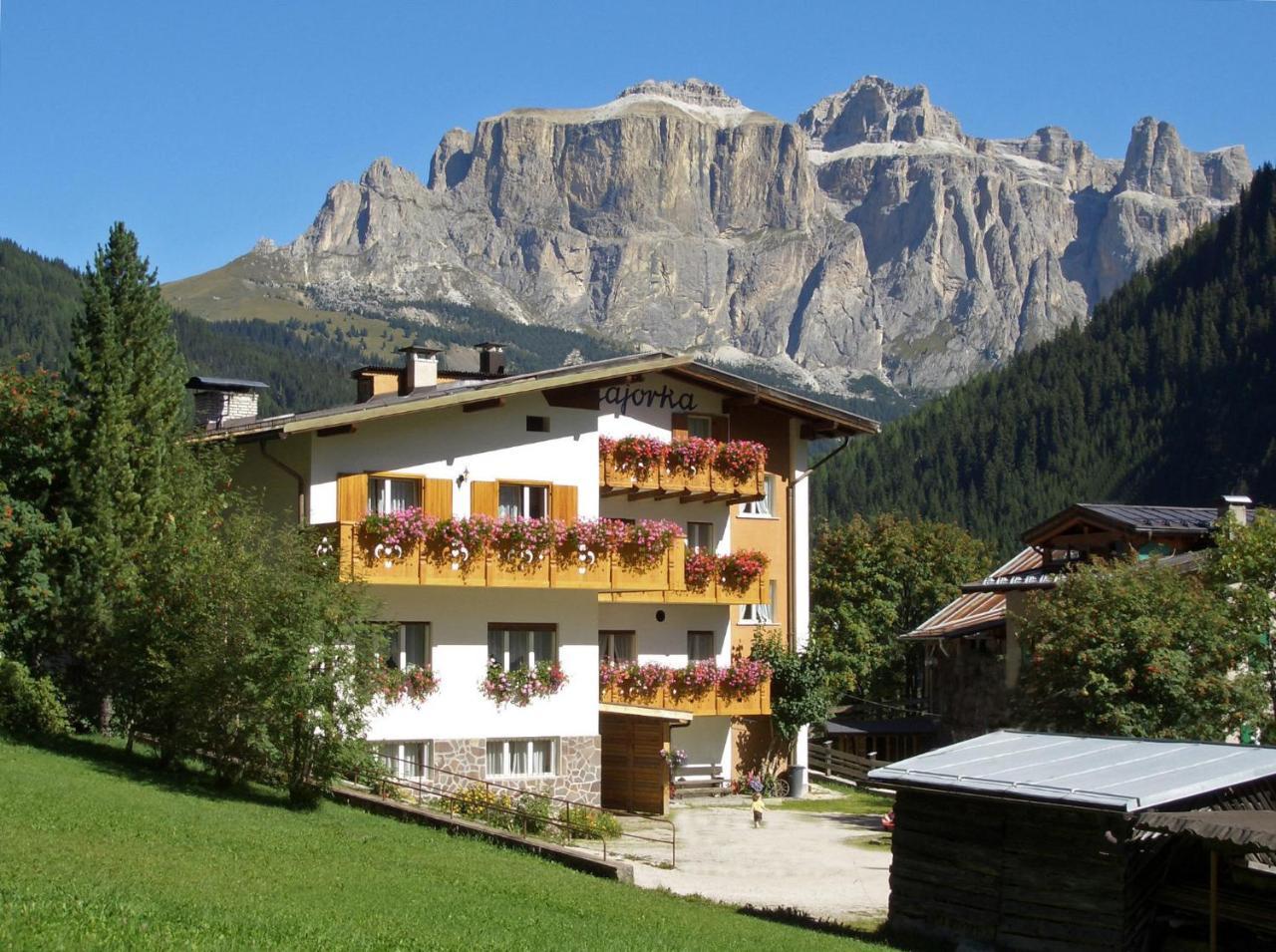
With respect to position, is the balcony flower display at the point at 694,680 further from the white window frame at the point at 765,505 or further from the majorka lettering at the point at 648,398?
the majorka lettering at the point at 648,398

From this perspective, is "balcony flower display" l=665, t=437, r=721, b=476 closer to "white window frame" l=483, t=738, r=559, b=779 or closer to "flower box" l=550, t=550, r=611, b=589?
"flower box" l=550, t=550, r=611, b=589

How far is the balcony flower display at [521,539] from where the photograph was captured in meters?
32.5

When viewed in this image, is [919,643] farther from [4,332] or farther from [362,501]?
[4,332]

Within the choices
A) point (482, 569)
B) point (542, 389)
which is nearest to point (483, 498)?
point (482, 569)

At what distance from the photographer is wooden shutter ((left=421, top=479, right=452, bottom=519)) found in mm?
33031

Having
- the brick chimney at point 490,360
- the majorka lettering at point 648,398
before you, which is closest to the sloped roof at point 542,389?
the majorka lettering at point 648,398

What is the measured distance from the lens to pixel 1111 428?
171250mm

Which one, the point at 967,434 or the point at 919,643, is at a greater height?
the point at 967,434

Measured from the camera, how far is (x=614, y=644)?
38.7m

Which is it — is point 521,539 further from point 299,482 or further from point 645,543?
point 299,482

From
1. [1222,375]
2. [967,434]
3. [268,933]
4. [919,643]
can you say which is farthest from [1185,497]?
[268,933]

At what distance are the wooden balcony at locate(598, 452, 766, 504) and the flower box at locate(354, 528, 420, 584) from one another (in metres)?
6.65

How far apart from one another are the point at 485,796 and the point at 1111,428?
15108 centimetres

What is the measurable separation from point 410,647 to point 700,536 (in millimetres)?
10391
